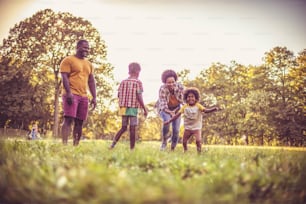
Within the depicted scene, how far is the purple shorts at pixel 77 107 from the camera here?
6691 mm

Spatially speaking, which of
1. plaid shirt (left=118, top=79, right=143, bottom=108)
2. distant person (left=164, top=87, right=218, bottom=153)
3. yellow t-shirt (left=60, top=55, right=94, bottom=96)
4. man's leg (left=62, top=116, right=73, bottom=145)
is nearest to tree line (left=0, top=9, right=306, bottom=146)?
distant person (left=164, top=87, right=218, bottom=153)

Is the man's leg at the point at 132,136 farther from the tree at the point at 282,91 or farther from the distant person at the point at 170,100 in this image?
the tree at the point at 282,91

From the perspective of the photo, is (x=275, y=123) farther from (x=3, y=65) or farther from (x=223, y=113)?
(x=3, y=65)

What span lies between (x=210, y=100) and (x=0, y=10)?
39634 mm

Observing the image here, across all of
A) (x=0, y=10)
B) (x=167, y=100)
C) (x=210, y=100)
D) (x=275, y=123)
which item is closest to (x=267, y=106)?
(x=275, y=123)

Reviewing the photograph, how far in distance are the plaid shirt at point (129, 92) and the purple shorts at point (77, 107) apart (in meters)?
0.77

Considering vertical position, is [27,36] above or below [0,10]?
above

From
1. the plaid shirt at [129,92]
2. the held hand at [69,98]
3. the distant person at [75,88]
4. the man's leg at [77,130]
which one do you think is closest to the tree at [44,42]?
the man's leg at [77,130]

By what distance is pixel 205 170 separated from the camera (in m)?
3.27

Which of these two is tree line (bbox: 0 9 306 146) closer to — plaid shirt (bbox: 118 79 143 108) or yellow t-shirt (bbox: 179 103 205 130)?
yellow t-shirt (bbox: 179 103 205 130)

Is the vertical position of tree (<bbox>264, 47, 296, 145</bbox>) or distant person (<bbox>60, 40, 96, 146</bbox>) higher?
tree (<bbox>264, 47, 296, 145</bbox>)

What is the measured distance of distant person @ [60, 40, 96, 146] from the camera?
22.0ft

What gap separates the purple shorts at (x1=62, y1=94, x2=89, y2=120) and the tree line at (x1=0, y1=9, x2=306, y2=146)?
1520 cm

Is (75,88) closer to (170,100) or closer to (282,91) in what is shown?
(170,100)
